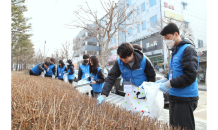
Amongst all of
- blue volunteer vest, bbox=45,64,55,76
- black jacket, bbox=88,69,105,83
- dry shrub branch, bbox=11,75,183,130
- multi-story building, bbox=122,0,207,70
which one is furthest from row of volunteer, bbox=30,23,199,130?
multi-story building, bbox=122,0,207,70

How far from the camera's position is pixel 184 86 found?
152 centimetres

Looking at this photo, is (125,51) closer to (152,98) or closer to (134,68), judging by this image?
(134,68)

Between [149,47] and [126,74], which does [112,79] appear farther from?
[149,47]

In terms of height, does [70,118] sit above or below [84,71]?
below

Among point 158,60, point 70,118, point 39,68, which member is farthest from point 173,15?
point 70,118

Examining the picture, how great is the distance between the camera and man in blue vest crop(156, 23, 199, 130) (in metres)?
1.48

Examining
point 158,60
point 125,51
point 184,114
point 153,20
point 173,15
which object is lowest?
point 184,114

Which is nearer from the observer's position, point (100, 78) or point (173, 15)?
point (100, 78)

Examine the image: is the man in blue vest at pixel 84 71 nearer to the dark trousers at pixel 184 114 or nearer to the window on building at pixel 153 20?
the dark trousers at pixel 184 114

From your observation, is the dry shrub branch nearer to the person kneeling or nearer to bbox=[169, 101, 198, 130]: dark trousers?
bbox=[169, 101, 198, 130]: dark trousers

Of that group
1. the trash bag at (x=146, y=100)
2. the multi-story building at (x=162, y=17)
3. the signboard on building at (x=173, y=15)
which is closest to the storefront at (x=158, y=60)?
the multi-story building at (x=162, y=17)

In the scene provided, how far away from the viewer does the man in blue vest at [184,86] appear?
1.48 meters

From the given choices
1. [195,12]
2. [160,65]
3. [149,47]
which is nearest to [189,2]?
[195,12]
